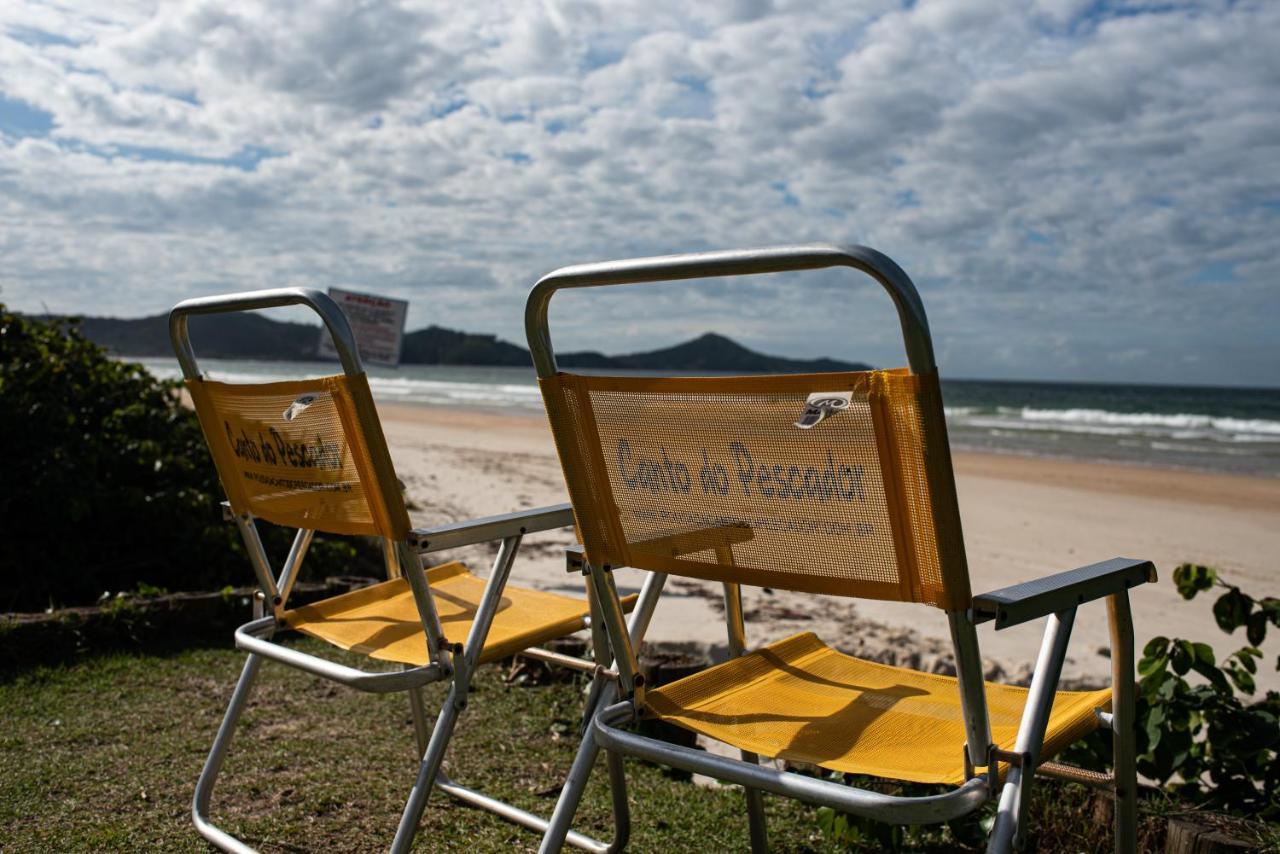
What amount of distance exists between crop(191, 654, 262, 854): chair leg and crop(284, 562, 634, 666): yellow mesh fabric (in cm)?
15

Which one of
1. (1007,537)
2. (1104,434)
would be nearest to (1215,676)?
(1007,537)

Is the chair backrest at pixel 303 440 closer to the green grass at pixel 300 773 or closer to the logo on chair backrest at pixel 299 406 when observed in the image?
the logo on chair backrest at pixel 299 406

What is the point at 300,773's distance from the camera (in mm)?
2748

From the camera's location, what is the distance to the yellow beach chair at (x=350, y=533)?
1.92m

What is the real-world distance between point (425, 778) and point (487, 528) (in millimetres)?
481

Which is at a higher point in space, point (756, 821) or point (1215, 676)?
point (1215, 676)

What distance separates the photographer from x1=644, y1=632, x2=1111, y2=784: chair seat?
156 centimetres

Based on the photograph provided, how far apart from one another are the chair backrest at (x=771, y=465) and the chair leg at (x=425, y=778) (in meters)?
0.49

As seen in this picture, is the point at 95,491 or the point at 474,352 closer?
the point at 95,491

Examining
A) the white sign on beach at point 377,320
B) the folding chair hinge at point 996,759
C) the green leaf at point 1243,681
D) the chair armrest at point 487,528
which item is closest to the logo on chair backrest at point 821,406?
the folding chair hinge at point 996,759

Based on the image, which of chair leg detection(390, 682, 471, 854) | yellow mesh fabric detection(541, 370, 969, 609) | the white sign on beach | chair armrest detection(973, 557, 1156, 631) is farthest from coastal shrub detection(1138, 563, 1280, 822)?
the white sign on beach

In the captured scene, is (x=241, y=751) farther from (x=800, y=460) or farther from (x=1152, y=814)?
(x=1152, y=814)

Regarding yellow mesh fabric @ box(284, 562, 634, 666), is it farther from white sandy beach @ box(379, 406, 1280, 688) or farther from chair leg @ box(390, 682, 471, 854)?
white sandy beach @ box(379, 406, 1280, 688)

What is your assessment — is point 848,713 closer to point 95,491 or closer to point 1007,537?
point 95,491
